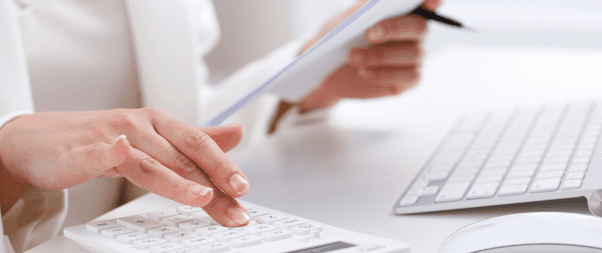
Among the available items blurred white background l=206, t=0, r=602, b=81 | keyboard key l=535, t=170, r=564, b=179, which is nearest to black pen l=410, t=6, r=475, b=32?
keyboard key l=535, t=170, r=564, b=179

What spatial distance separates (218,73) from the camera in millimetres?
1909

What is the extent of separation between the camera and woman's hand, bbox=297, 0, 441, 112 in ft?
2.24

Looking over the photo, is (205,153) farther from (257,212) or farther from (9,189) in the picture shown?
(9,189)

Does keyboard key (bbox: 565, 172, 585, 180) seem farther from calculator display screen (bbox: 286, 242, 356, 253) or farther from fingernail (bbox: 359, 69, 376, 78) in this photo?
fingernail (bbox: 359, 69, 376, 78)

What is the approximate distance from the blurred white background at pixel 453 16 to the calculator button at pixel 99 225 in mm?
1450

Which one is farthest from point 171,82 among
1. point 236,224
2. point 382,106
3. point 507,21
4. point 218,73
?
point 507,21

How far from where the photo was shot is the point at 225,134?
1.36ft

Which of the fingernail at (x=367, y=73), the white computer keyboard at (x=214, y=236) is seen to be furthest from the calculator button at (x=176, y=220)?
the fingernail at (x=367, y=73)

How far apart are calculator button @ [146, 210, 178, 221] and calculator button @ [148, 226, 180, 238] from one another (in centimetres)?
2

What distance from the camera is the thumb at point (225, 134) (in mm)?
411

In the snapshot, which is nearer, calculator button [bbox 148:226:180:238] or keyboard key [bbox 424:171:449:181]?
calculator button [bbox 148:226:180:238]

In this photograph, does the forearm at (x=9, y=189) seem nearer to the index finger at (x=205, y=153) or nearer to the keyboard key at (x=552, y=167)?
the index finger at (x=205, y=153)

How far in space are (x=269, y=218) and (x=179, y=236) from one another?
0.06 meters

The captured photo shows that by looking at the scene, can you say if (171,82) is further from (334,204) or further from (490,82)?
(490,82)
